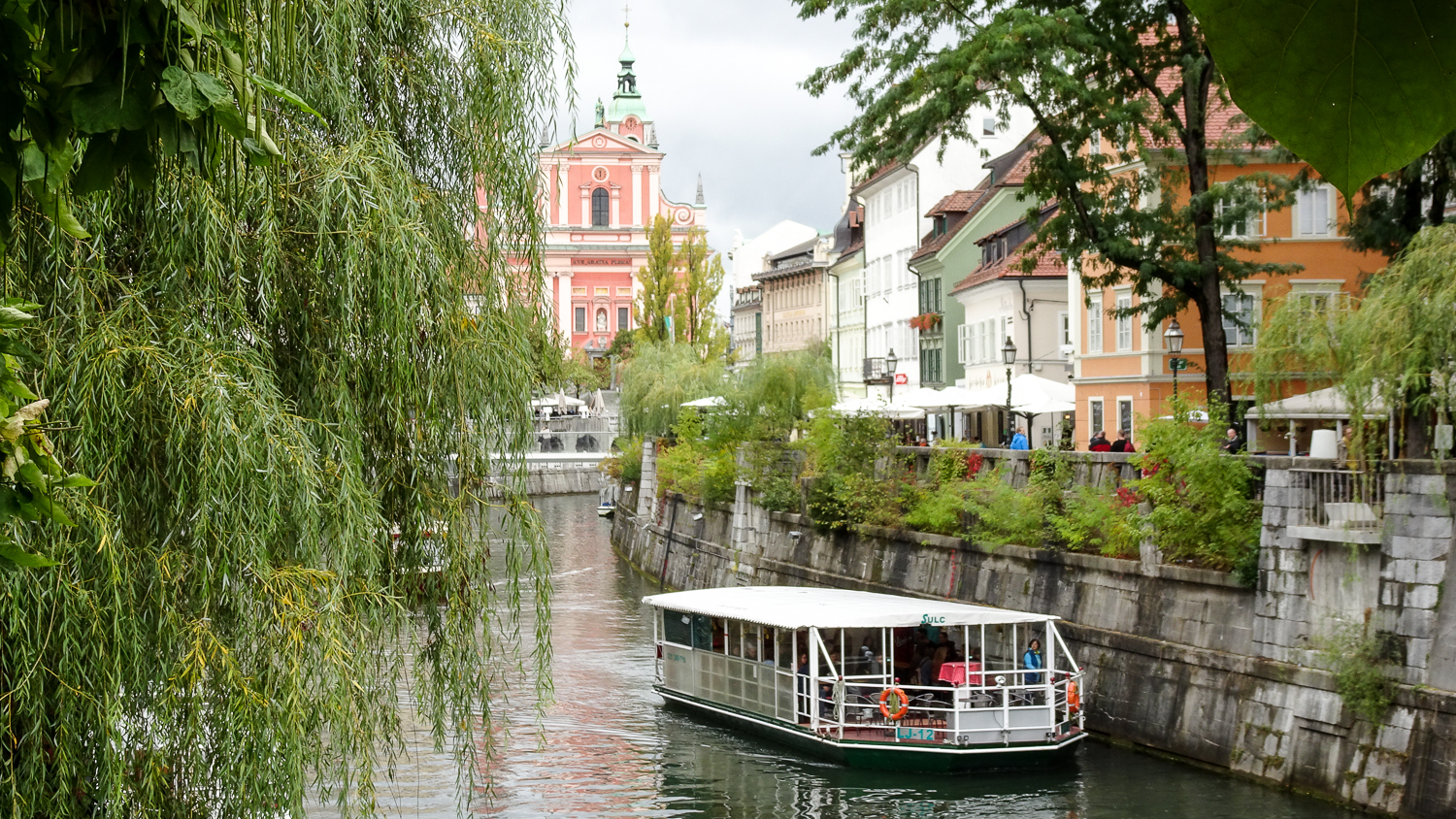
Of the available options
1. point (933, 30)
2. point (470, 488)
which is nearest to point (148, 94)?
point (470, 488)

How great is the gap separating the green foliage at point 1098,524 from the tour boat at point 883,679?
109 centimetres

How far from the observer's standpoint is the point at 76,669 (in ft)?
19.7

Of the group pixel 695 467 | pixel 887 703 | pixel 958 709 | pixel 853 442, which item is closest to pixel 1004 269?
pixel 695 467

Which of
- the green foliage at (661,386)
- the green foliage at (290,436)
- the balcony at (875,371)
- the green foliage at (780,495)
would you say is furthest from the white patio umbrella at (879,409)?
the balcony at (875,371)

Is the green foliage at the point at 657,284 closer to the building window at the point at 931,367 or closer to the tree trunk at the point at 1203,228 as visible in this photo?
the building window at the point at 931,367

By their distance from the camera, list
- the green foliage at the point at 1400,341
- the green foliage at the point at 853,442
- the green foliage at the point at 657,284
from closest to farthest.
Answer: the green foliage at the point at 1400,341, the green foliage at the point at 853,442, the green foliage at the point at 657,284

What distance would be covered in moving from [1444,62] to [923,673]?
63.2 feet

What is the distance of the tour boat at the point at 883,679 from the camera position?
1794 cm

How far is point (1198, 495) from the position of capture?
16828 mm

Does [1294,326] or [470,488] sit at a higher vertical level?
[1294,326]

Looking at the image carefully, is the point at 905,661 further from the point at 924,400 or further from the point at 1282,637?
the point at 924,400

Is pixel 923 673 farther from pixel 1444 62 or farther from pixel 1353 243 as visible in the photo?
pixel 1444 62

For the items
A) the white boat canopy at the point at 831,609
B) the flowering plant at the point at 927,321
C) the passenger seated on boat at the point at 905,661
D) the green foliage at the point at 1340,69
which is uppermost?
the flowering plant at the point at 927,321

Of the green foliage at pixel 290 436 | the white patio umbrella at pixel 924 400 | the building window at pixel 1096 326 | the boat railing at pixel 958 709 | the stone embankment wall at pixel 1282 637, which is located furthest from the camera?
the building window at pixel 1096 326
